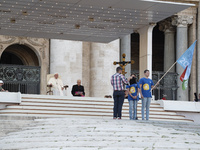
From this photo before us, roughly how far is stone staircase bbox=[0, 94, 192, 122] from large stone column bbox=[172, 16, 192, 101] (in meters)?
11.9

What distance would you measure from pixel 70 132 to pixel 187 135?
292 cm

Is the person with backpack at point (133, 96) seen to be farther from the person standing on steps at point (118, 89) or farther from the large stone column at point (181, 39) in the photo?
the large stone column at point (181, 39)

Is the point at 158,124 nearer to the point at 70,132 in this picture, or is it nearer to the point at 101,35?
the point at 70,132

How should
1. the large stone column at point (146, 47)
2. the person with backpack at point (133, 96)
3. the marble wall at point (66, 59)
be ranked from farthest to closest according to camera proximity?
1. the marble wall at point (66, 59)
2. the large stone column at point (146, 47)
3. the person with backpack at point (133, 96)

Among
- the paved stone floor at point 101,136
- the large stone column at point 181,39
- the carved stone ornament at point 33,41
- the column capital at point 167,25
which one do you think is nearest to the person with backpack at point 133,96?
the paved stone floor at point 101,136

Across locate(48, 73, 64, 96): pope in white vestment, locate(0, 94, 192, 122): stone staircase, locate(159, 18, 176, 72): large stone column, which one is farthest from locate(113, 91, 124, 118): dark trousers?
locate(159, 18, 176, 72): large stone column

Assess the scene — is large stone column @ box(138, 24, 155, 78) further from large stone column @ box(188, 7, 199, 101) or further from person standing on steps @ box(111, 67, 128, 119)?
large stone column @ box(188, 7, 199, 101)

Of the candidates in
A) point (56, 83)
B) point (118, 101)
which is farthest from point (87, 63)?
point (118, 101)

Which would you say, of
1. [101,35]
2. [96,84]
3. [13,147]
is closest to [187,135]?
[13,147]

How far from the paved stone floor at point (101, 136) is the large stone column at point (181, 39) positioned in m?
18.8

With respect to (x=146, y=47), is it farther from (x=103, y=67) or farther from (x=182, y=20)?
(x=182, y=20)

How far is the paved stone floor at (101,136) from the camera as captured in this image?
1235 cm

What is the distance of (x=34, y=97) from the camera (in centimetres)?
2164

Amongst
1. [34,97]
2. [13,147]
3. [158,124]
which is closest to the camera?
[13,147]
